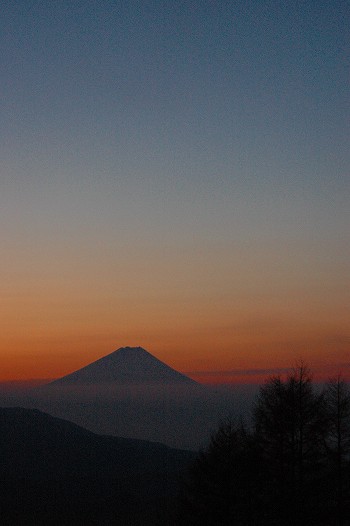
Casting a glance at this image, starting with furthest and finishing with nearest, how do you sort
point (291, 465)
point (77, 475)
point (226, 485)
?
point (77, 475)
point (226, 485)
point (291, 465)

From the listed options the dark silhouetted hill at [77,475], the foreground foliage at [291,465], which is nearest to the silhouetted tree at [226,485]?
the foreground foliage at [291,465]

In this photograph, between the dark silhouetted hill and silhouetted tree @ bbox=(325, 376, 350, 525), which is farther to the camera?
the dark silhouetted hill

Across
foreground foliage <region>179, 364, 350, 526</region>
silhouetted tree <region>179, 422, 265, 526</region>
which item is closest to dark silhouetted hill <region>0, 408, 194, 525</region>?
silhouetted tree <region>179, 422, 265, 526</region>

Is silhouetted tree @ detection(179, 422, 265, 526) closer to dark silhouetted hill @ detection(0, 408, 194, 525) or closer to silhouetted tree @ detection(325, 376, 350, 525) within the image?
silhouetted tree @ detection(325, 376, 350, 525)

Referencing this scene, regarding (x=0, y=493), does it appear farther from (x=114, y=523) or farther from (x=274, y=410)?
(x=274, y=410)

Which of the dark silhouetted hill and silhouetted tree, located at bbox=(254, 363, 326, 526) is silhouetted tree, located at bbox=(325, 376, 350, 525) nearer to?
silhouetted tree, located at bbox=(254, 363, 326, 526)

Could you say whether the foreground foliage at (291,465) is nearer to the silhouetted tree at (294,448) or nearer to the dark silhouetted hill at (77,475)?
the silhouetted tree at (294,448)

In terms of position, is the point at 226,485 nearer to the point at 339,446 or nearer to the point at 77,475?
the point at 339,446

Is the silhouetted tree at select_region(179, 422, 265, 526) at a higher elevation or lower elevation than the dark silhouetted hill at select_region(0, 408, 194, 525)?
higher

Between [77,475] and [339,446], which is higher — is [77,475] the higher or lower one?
the lower one

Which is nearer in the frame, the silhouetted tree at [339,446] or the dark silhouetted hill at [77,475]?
the silhouetted tree at [339,446]

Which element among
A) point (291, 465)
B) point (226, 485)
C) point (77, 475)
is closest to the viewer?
point (291, 465)

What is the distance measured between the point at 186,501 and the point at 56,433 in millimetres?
156053

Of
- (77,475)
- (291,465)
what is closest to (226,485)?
(291,465)
